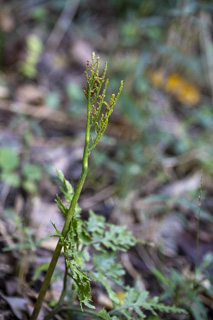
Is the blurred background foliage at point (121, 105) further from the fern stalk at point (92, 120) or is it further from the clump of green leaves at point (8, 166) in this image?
the fern stalk at point (92, 120)

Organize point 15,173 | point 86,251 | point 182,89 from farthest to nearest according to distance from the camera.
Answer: point 182,89, point 15,173, point 86,251

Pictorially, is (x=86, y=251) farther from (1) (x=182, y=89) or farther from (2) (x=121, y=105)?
(1) (x=182, y=89)

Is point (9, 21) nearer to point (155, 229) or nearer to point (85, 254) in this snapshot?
point (155, 229)

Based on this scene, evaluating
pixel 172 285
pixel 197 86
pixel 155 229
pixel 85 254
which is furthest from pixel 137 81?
pixel 85 254

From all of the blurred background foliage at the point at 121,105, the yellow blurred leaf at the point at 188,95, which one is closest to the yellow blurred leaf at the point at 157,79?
the blurred background foliage at the point at 121,105

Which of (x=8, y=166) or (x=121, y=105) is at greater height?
(x=121, y=105)

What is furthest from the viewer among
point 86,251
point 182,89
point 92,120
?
point 182,89

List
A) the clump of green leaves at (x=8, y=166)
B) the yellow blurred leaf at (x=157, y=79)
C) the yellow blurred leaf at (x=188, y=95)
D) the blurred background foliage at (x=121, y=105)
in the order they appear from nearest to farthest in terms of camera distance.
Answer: the clump of green leaves at (x=8, y=166), the blurred background foliage at (x=121, y=105), the yellow blurred leaf at (x=157, y=79), the yellow blurred leaf at (x=188, y=95)

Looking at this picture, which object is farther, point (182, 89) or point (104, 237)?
point (182, 89)

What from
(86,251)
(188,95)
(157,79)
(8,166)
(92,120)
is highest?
(188,95)

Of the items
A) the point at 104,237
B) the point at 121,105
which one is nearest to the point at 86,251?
the point at 104,237
